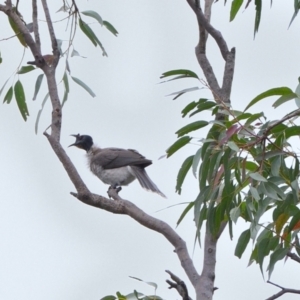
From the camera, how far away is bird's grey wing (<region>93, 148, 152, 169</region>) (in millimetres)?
8008

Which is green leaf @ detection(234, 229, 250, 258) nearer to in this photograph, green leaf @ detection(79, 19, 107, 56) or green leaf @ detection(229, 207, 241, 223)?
green leaf @ detection(229, 207, 241, 223)

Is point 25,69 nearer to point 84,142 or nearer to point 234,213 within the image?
point 234,213

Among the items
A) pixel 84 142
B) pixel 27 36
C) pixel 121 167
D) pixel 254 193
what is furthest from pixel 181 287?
pixel 84 142

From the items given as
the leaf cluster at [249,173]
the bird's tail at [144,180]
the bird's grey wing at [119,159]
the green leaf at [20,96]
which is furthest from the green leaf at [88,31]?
the bird's grey wing at [119,159]

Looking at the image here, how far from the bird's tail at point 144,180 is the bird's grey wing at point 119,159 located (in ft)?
0.21

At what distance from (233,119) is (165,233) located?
469 millimetres

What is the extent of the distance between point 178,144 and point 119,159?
5099mm

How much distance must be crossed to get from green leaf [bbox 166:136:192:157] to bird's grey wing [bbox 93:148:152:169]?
16.0ft

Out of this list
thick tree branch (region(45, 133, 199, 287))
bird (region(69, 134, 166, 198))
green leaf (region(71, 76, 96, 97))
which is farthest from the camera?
bird (region(69, 134, 166, 198))

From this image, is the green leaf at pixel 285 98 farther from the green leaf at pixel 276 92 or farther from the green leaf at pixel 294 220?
the green leaf at pixel 294 220

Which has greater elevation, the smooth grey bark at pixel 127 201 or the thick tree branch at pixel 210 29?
the thick tree branch at pixel 210 29

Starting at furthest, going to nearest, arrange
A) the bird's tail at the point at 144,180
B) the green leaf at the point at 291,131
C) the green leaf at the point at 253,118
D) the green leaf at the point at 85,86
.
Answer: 1. the bird's tail at the point at 144,180
2. the green leaf at the point at 85,86
3. the green leaf at the point at 291,131
4. the green leaf at the point at 253,118

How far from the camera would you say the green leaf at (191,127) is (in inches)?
119

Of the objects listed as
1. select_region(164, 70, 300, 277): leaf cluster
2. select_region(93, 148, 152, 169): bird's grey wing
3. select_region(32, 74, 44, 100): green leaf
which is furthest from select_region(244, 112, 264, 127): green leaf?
select_region(93, 148, 152, 169): bird's grey wing
